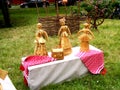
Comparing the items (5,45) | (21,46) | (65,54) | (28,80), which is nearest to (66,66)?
(65,54)

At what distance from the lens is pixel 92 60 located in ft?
16.7

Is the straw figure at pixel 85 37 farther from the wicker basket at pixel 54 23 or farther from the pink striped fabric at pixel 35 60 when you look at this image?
the wicker basket at pixel 54 23

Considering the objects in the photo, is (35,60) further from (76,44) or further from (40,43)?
(76,44)

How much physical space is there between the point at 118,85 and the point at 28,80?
1557 mm

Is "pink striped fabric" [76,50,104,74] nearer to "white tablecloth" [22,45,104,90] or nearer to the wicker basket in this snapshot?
"white tablecloth" [22,45,104,90]

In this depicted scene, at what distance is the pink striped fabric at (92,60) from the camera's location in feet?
16.5

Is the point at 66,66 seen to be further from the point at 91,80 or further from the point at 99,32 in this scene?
the point at 99,32

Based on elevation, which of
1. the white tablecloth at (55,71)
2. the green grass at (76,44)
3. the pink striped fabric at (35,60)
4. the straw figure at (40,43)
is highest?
the straw figure at (40,43)

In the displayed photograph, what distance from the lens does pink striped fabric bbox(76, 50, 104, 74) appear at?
16.5 feet

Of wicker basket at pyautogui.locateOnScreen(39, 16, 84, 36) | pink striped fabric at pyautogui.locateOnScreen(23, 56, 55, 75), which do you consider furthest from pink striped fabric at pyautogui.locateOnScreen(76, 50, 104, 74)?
wicker basket at pyautogui.locateOnScreen(39, 16, 84, 36)

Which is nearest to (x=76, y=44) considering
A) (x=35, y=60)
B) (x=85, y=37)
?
(x=85, y=37)

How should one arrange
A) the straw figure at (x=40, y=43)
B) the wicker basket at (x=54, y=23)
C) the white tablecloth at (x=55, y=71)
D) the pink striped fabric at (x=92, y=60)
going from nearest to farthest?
the white tablecloth at (x=55, y=71)
the straw figure at (x=40, y=43)
the pink striped fabric at (x=92, y=60)
the wicker basket at (x=54, y=23)

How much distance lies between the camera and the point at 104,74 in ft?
17.4

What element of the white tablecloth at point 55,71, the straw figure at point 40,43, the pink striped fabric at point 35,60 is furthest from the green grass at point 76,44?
the straw figure at point 40,43
